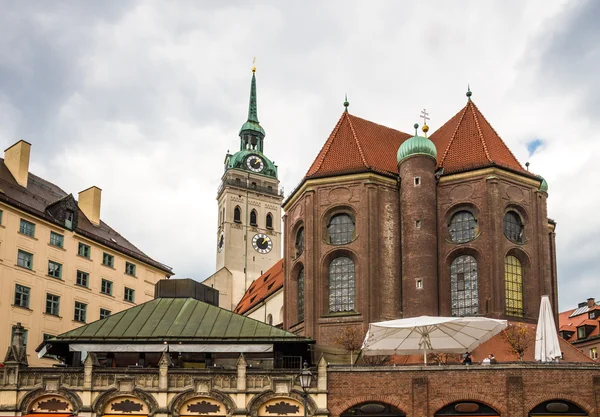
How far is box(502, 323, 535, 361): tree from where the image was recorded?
4197 cm

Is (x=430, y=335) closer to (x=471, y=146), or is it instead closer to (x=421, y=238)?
(x=421, y=238)

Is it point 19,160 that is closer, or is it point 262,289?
point 19,160

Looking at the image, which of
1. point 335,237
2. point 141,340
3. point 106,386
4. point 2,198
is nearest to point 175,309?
point 141,340

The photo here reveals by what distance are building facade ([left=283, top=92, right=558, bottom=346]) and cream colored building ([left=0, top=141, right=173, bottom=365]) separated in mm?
16056

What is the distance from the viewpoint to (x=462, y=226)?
2051 inches

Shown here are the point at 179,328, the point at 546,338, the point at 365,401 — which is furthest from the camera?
the point at 179,328

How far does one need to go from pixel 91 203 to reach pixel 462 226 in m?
30.6

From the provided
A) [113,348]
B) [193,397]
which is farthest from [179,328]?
[193,397]

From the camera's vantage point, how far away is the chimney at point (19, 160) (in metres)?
59.4

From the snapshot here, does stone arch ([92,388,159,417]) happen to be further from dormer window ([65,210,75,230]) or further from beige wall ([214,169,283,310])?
beige wall ([214,169,283,310])

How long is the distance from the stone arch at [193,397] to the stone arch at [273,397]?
0.89m

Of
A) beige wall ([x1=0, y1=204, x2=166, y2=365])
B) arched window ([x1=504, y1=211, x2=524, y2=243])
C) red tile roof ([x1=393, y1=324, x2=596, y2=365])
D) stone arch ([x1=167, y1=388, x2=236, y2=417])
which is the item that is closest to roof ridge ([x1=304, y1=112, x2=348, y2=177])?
arched window ([x1=504, y1=211, x2=524, y2=243])

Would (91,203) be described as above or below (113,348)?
above

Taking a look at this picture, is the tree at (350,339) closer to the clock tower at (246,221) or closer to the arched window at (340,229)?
the arched window at (340,229)
